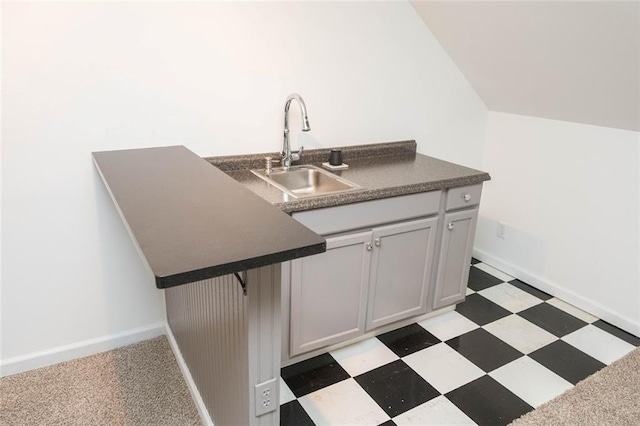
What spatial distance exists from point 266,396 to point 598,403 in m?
1.44

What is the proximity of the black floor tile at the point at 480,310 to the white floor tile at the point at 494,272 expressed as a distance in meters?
0.36

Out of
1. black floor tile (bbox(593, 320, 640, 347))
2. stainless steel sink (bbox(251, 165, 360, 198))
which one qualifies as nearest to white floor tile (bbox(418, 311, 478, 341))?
black floor tile (bbox(593, 320, 640, 347))

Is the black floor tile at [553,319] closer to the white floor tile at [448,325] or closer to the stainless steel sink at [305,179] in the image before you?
the white floor tile at [448,325]

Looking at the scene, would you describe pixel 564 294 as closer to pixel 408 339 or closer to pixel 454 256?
pixel 454 256

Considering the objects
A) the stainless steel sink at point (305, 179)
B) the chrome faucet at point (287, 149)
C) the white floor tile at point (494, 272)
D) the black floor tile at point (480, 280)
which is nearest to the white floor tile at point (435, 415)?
the stainless steel sink at point (305, 179)

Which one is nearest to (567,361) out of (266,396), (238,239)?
(266,396)

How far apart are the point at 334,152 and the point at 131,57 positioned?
1019 mm

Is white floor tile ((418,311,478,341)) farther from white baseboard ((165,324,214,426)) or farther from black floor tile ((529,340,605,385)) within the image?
white baseboard ((165,324,214,426))

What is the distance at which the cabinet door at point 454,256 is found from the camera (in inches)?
90.5

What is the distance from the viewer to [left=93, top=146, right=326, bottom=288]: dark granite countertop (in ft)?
3.06

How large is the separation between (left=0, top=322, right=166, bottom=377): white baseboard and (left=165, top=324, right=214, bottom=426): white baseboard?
102mm

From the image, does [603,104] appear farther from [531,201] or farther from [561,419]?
[561,419]

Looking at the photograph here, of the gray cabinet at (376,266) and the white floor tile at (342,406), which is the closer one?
the white floor tile at (342,406)

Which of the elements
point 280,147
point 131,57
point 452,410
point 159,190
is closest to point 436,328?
point 452,410
